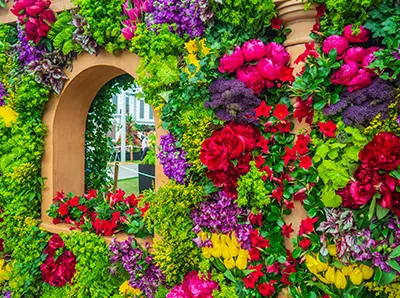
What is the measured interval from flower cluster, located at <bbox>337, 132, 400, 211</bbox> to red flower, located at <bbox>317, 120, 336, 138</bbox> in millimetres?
155

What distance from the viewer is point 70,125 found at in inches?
115

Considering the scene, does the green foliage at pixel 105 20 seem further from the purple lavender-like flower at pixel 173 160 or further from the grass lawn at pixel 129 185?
the grass lawn at pixel 129 185

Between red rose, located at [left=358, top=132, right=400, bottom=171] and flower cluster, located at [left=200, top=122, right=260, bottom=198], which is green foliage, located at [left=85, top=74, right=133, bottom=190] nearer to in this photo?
flower cluster, located at [left=200, top=122, right=260, bottom=198]

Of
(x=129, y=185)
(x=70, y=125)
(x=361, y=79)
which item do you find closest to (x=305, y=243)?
(x=361, y=79)

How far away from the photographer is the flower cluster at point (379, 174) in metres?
1.45

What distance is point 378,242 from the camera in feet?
5.08

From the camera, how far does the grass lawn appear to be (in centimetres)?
718

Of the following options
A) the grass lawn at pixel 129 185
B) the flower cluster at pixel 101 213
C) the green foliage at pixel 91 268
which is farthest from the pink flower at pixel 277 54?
the grass lawn at pixel 129 185

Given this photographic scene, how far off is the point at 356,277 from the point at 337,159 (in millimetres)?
540

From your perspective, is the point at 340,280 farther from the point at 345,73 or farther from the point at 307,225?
the point at 345,73

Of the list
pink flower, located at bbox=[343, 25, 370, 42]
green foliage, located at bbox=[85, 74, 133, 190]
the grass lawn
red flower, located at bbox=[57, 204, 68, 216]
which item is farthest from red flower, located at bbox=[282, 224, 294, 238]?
the grass lawn

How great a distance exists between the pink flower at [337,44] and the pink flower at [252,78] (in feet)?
1.11

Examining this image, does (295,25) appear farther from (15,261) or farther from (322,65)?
(15,261)

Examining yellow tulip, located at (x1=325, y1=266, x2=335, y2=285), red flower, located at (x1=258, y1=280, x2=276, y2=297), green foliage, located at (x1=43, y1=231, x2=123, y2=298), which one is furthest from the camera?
green foliage, located at (x1=43, y1=231, x2=123, y2=298)
